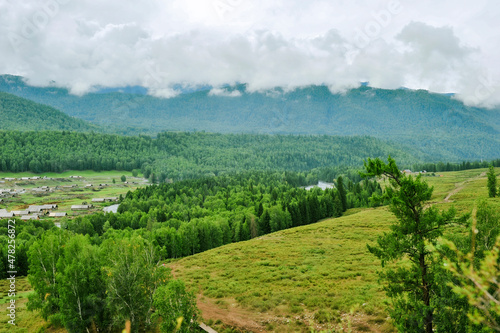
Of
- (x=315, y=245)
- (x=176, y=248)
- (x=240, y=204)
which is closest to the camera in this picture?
(x=315, y=245)

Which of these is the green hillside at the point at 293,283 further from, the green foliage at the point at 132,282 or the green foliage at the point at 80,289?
the green foliage at the point at 80,289

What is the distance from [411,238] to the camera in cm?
1617

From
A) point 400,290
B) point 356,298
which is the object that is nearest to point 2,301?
point 356,298

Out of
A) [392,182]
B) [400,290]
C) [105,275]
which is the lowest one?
[105,275]

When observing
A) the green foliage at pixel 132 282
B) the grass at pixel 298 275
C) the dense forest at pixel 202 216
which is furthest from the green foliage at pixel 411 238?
the dense forest at pixel 202 216

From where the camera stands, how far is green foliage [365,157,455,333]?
1550 cm

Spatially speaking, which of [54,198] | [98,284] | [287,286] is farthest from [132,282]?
[54,198]

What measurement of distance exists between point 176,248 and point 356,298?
5189 centimetres

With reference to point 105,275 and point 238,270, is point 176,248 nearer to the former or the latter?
point 238,270

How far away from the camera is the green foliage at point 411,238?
15500mm

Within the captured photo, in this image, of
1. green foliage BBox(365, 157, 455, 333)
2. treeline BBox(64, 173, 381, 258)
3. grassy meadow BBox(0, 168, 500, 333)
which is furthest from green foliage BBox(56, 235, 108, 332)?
green foliage BBox(365, 157, 455, 333)

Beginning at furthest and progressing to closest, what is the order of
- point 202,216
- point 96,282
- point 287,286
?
point 202,216, point 287,286, point 96,282

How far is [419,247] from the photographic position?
1544 centimetres

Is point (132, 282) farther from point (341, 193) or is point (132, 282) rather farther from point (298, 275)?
point (341, 193)
